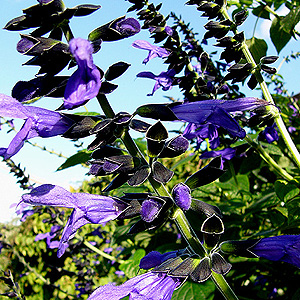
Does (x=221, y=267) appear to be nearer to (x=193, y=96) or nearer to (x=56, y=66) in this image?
(x=56, y=66)

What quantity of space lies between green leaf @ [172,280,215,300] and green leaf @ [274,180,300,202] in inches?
26.0

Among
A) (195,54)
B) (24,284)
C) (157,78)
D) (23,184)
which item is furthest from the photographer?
(24,284)

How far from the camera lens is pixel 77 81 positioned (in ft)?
3.23

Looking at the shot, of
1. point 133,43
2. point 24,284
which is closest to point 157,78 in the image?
point 133,43

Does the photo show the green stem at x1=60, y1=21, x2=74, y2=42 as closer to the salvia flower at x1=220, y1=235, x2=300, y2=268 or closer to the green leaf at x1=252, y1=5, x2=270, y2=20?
the salvia flower at x1=220, y1=235, x2=300, y2=268

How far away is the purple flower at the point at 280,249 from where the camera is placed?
1.17 metres

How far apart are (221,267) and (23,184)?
2.62 meters

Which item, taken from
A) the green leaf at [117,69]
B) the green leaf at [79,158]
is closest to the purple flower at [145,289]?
the green leaf at [117,69]

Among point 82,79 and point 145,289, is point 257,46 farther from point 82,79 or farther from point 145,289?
point 145,289

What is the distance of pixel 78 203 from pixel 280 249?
717mm

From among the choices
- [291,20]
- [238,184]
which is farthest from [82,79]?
[238,184]

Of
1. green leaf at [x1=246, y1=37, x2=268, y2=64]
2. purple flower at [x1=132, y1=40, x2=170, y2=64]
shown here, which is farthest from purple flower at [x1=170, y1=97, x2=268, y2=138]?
green leaf at [x1=246, y1=37, x2=268, y2=64]

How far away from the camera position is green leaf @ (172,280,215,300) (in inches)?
75.9

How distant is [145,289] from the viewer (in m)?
1.14
